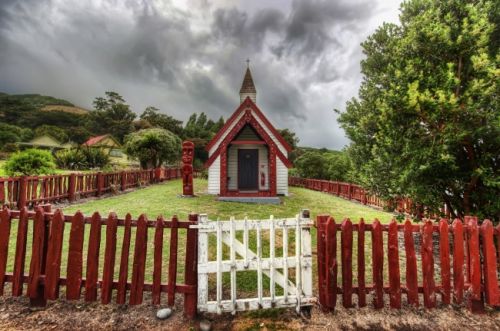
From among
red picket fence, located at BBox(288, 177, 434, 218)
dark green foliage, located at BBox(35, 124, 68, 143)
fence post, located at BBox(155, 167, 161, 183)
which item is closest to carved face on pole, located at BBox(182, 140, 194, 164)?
red picket fence, located at BBox(288, 177, 434, 218)

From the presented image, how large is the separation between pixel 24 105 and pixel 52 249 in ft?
364

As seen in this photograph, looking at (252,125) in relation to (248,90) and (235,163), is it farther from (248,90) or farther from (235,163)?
(248,90)

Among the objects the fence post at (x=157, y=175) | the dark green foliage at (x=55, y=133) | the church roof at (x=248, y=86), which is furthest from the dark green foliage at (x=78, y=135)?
the church roof at (x=248, y=86)

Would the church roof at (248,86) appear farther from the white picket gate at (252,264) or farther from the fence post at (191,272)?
the fence post at (191,272)

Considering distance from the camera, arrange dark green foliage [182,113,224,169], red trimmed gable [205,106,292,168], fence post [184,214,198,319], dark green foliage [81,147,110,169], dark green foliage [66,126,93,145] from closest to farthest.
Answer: fence post [184,214,198,319] < red trimmed gable [205,106,292,168] < dark green foliage [81,147,110,169] < dark green foliage [182,113,224,169] < dark green foliage [66,126,93,145]

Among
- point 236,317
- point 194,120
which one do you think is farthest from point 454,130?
point 194,120

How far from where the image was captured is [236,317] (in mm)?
3488

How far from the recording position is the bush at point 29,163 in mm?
10320

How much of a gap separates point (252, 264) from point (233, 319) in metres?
0.77

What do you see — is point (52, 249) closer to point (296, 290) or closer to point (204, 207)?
point (296, 290)

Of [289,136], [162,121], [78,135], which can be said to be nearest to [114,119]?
[78,135]

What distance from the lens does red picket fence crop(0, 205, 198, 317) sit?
11.4ft

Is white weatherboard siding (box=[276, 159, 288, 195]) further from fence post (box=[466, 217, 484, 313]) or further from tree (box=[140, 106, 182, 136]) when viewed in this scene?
tree (box=[140, 106, 182, 136])

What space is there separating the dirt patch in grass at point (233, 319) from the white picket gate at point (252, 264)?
0.59ft
